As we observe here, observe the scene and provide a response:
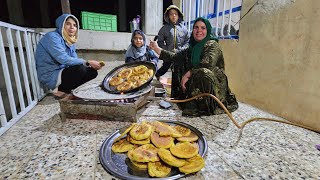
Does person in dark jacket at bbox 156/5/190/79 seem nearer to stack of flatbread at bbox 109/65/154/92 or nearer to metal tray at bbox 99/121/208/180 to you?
stack of flatbread at bbox 109/65/154/92

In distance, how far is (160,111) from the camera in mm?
2633

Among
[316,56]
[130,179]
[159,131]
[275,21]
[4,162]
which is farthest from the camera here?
[275,21]

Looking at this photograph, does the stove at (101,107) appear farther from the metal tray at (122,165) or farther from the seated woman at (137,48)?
the seated woman at (137,48)

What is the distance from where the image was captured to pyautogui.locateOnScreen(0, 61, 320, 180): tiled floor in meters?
1.36

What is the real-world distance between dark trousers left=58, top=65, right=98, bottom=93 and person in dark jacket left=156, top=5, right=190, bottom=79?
5.52 feet

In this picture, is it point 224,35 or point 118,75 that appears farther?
point 224,35

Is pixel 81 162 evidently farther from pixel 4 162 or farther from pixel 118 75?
pixel 118 75

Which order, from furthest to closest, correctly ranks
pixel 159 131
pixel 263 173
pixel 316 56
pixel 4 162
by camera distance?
pixel 316 56 < pixel 159 131 < pixel 4 162 < pixel 263 173

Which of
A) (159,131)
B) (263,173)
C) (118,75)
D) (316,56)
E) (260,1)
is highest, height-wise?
(260,1)

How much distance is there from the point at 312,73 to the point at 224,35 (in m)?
1.82

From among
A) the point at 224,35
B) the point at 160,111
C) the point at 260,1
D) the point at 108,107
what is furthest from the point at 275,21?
the point at 108,107

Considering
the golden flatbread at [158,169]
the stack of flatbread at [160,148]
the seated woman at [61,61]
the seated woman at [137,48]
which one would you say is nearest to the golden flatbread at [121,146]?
the stack of flatbread at [160,148]

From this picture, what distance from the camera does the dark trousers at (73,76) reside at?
10.2 feet

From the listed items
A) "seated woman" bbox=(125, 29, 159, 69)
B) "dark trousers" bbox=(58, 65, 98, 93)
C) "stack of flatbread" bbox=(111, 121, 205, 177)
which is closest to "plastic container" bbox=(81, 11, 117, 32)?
"seated woman" bbox=(125, 29, 159, 69)
